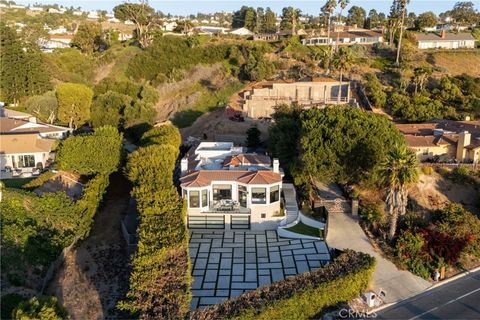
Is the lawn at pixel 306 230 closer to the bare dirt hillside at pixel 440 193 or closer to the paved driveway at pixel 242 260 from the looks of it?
the paved driveway at pixel 242 260

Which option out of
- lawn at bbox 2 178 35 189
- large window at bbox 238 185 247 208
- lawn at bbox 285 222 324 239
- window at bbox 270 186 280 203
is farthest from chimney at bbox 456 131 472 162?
lawn at bbox 2 178 35 189

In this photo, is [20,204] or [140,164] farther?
[140,164]

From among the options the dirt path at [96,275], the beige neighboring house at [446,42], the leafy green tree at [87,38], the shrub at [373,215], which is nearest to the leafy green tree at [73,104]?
the dirt path at [96,275]

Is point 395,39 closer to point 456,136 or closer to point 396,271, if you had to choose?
point 456,136

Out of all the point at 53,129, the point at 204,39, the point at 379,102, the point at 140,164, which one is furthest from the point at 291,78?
the point at 140,164

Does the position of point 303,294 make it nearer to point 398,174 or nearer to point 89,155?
point 398,174

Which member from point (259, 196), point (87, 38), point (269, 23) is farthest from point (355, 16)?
point (259, 196)

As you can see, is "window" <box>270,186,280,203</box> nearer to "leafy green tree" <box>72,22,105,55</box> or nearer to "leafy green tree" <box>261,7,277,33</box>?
"leafy green tree" <box>72,22,105,55</box>
